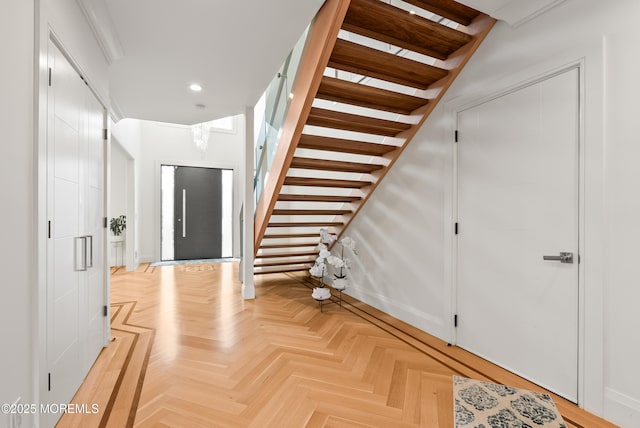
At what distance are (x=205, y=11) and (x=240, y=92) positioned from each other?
1347 mm

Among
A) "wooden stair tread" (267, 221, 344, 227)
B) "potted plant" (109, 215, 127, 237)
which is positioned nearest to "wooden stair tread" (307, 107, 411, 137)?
"wooden stair tread" (267, 221, 344, 227)

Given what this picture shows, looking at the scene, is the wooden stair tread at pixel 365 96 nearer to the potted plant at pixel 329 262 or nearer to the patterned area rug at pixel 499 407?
the potted plant at pixel 329 262

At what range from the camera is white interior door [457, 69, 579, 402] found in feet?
6.24

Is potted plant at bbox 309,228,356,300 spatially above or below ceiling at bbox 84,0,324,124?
below

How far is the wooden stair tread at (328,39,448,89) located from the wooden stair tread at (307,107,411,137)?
1.27 ft

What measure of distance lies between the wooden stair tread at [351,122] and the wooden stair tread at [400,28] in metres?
0.68

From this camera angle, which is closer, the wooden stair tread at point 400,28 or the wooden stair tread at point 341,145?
the wooden stair tread at point 400,28

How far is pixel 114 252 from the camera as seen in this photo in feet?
19.8

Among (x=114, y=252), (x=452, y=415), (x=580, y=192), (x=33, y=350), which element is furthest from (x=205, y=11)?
(x=114, y=252)

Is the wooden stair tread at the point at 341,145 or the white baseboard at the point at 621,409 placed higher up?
the wooden stair tread at the point at 341,145

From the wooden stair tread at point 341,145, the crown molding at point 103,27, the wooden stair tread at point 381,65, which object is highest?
the crown molding at point 103,27

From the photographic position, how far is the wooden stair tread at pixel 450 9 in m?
2.14

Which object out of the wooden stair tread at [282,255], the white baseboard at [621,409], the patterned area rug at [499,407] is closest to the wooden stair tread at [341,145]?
the wooden stair tread at [282,255]

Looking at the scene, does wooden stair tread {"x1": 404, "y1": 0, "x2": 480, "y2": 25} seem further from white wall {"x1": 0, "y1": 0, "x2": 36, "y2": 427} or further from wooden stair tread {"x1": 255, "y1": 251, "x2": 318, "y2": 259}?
wooden stair tread {"x1": 255, "y1": 251, "x2": 318, "y2": 259}
